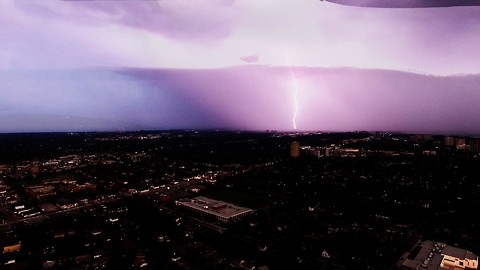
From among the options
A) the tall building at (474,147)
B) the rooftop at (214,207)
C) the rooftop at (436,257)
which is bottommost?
the rooftop at (436,257)

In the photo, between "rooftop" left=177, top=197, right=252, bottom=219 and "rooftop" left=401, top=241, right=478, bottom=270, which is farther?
"rooftop" left=177, top=197, right=252, bottom=219

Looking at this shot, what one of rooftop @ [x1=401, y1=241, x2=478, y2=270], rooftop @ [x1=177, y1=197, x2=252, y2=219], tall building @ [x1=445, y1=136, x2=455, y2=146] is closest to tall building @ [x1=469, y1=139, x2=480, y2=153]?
tall building @ [x1=445, y1=136, x2=455, y2=146]

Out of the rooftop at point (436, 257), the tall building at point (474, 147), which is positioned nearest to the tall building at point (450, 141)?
the tall building at point (474, 147)

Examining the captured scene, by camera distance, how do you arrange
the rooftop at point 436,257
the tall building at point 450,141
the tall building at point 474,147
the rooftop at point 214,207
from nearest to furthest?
the rooftop at point 436,257
the rooftop at point 214,207
the tall building at point 474,147
the tall building at point 450,141

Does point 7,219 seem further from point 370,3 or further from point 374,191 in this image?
point 374,191

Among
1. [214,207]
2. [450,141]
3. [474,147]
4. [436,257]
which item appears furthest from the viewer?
[450,141]

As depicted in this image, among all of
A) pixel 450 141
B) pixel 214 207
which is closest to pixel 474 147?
pixel 450 141

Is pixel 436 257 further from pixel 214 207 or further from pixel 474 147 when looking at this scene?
pixel 474 147

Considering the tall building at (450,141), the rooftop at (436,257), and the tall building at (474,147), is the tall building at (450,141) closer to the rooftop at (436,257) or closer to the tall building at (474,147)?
the tall building at (474,147)

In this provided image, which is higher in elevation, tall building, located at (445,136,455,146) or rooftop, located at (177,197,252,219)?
tall building, located at (445,136,455,146)

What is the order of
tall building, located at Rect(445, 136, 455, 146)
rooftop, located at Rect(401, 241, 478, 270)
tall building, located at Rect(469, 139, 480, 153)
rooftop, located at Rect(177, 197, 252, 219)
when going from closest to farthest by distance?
rooftop, located at Rect(401, 241, 478, 270) → rooftop, located at Rect(177, 197, 252, 219) → tall building, located at Rect(469, 139, 480, 153) → tall building, located at Rect(445, 136, 455, 146)

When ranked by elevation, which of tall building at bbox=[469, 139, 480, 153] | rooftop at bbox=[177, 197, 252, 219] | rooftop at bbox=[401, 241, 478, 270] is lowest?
rooftop at bbox=[401, 241, 478, 270]

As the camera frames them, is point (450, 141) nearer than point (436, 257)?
No

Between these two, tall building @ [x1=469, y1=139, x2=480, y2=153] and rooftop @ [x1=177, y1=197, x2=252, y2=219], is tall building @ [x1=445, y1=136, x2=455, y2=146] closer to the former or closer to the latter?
tall building @ [x1=469, y1=139, x2=480, y2=153]
